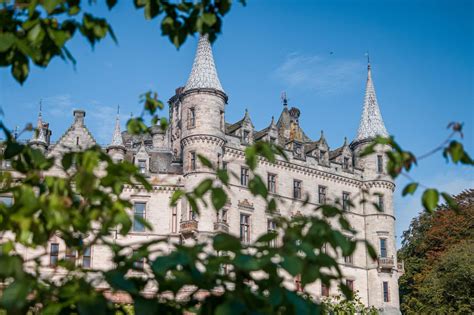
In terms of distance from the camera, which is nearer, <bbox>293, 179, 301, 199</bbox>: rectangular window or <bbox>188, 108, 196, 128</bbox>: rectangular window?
<bbox>188, 108, 196, 128</bbox>: rectangular window

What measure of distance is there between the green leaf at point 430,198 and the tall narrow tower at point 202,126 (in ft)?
127

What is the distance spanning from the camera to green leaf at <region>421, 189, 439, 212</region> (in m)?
4.70

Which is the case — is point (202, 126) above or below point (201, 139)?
above

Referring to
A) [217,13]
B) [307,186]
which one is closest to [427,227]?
[307,186]

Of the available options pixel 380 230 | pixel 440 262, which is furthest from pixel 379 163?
pixel 440 262

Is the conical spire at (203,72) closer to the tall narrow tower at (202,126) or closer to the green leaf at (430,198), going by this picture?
the tall narrow tower at (202,126)

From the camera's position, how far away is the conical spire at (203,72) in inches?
1842

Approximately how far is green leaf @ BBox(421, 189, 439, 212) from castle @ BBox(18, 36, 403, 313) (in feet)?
120

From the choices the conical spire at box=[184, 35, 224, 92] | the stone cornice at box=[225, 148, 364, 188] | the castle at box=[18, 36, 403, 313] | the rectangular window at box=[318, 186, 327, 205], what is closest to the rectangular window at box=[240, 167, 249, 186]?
the castle at box=[18, 36, 403, 313]

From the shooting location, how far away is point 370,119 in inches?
2210

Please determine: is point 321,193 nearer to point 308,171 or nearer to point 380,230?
point 308,171

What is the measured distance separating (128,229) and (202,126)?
40907 mm

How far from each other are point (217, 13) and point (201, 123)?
3988 cm

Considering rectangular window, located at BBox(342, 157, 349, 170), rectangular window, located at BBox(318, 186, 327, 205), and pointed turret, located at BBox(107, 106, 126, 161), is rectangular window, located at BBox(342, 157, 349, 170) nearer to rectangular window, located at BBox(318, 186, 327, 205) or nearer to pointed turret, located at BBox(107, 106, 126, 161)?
rectangular window, located at BBox(318, 186, 327, 205)
